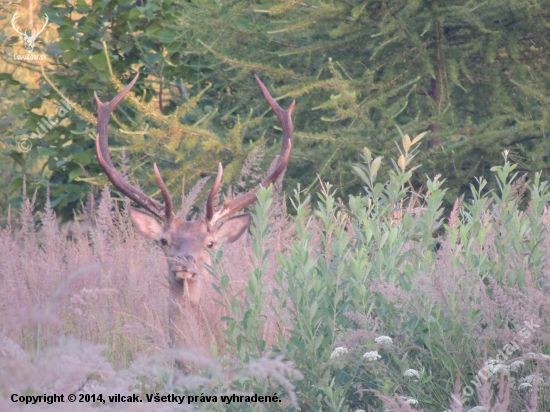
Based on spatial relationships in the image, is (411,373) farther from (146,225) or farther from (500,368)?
(146,225)

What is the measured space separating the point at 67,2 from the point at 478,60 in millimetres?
4289

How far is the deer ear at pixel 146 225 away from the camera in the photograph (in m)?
5.39

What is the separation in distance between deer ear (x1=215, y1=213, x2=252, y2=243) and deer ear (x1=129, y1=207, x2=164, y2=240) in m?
0.38

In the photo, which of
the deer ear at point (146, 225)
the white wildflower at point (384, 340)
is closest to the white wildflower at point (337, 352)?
the white wildflower at point (384, 340)

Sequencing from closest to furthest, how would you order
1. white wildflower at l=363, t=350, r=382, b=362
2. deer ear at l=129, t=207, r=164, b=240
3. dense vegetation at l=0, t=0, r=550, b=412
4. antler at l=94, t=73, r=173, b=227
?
white wildflower at l=363, t=350, r=382, b=362 → dense vegetation at l=0, t=0, r=550, b=412 → antler at l=94, t=73, r=173, b=227 → deer ear at l=129, t=207, r=164, b=240

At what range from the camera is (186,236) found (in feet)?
16.6

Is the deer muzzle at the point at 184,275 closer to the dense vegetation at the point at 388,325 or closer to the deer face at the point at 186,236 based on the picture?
the deer face at the point at 186,236

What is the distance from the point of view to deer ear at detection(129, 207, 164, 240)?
17.7 feet

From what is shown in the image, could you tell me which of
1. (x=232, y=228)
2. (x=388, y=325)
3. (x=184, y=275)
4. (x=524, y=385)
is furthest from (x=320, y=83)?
(x=524, y=385)

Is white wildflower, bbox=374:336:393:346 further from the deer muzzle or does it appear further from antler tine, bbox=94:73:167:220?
antler tine, bbox=94:73:167:220

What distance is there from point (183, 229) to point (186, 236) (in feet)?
0.40

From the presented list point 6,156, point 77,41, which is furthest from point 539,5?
point 6,156

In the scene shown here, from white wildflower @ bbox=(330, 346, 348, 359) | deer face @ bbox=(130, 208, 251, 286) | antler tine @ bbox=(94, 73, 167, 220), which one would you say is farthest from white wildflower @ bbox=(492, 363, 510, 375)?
antler tine @ bbox=(94, 73, 167, 220)

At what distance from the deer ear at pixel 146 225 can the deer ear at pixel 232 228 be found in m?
0.38
